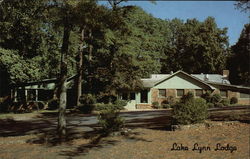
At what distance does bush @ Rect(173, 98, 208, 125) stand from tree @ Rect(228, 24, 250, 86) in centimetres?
4959

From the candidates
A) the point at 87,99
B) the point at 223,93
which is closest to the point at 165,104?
the point at 223,93

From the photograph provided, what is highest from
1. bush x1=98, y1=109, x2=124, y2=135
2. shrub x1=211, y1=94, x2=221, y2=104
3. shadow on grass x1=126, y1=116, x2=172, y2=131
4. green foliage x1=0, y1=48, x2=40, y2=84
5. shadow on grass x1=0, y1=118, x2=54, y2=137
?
green foliage x1=0, y1=48, x2=40, y2=84

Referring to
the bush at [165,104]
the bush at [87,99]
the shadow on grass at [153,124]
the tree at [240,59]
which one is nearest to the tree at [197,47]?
the tree at [240,59]

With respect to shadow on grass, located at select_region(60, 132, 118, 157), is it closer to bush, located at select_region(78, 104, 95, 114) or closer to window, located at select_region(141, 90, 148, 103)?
bush, located at select_region(78, 104, 95, 114)

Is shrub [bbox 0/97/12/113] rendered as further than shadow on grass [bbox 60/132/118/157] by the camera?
Yes

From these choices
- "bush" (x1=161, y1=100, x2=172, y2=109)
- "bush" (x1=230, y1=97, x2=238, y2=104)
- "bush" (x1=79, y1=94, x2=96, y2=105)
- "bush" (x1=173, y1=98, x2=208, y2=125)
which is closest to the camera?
"bush" (x1=173, y1=98, x2=208, y2=125)

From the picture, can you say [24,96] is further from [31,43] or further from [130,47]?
[130,47]

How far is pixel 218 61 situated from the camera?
6053 cm

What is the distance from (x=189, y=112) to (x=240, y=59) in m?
53.2

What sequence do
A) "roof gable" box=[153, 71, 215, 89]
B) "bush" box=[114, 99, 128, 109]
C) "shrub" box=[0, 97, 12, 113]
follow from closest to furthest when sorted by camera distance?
"shrub" box=[0, 97, 12, 113]
"bush" box=[114, 99, 128, 109]
"roof gable" box=[153, 71, 215, 89]

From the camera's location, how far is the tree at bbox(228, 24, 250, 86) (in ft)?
193

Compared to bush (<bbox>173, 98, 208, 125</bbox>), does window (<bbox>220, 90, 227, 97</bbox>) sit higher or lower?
higher

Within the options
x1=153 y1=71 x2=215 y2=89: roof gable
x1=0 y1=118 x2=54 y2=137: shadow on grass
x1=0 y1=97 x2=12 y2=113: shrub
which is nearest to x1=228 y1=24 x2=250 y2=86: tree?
x1=153 y1=71 x2=215 y2=89: roof gable

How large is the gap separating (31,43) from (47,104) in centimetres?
876
